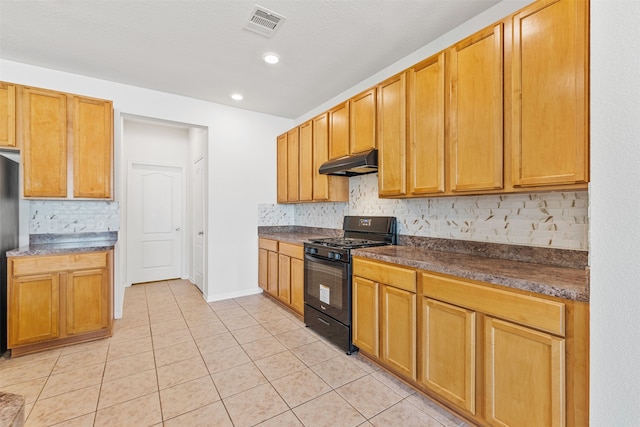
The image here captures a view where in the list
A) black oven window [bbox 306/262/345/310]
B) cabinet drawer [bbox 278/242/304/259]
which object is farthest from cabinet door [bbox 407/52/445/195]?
cabinet drawer [bbox 278/242/304/259]

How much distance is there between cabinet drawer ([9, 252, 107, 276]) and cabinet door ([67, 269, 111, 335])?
68mm

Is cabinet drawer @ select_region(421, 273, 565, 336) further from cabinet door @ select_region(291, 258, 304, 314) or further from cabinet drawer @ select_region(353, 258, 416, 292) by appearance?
cabinet door @ select_region(291, 258, 304, 314)

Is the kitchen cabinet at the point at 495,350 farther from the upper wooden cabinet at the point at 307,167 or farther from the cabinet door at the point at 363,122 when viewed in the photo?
the upper wooden cabinet at the point at 307,167

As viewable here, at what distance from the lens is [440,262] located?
187 cm

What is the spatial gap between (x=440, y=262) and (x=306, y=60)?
226 centimetres

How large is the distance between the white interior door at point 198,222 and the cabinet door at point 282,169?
3.66 ft

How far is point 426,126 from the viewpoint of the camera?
219 cm

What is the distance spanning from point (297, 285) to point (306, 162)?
157 cm

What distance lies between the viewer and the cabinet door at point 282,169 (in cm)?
427

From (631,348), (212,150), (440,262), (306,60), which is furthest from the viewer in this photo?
(212,150)

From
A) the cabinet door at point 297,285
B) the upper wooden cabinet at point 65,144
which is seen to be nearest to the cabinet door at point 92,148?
the upper wooden cabinet at point 65,144

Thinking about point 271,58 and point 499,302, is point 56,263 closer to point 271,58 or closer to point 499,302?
point 271,58

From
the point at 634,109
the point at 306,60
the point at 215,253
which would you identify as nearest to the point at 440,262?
the point at 634,109

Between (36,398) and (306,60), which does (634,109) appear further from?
(36,398)
